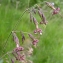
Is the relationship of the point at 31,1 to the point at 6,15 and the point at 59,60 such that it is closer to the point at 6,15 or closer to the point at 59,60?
the point at 6,15

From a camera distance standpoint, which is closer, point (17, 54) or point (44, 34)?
point (17, 54)

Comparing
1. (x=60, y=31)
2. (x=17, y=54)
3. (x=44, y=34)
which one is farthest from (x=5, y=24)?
(x=17, y=54)

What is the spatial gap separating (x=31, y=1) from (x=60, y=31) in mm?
1385

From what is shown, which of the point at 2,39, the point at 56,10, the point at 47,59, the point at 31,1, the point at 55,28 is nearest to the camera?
the point at 56,10

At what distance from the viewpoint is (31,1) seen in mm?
4906

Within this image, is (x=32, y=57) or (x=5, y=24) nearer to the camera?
(x=32, y=57)

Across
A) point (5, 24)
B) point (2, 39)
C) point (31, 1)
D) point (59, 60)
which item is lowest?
point (59, 60)

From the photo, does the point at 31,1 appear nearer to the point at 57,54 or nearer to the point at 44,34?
the point at 44,34

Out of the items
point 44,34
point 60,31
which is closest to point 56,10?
point 44,34

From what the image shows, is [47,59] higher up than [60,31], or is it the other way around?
[60,31]

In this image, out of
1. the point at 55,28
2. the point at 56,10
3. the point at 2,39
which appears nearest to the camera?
the point at 56,10

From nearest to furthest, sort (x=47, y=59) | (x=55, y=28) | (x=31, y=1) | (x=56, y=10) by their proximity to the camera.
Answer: (x=56, y=10) < (x=47, y=59) < (x=55, y=28) < (x=31, y=1)

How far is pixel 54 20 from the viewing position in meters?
4.10

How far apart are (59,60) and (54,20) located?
1216 millimetres
